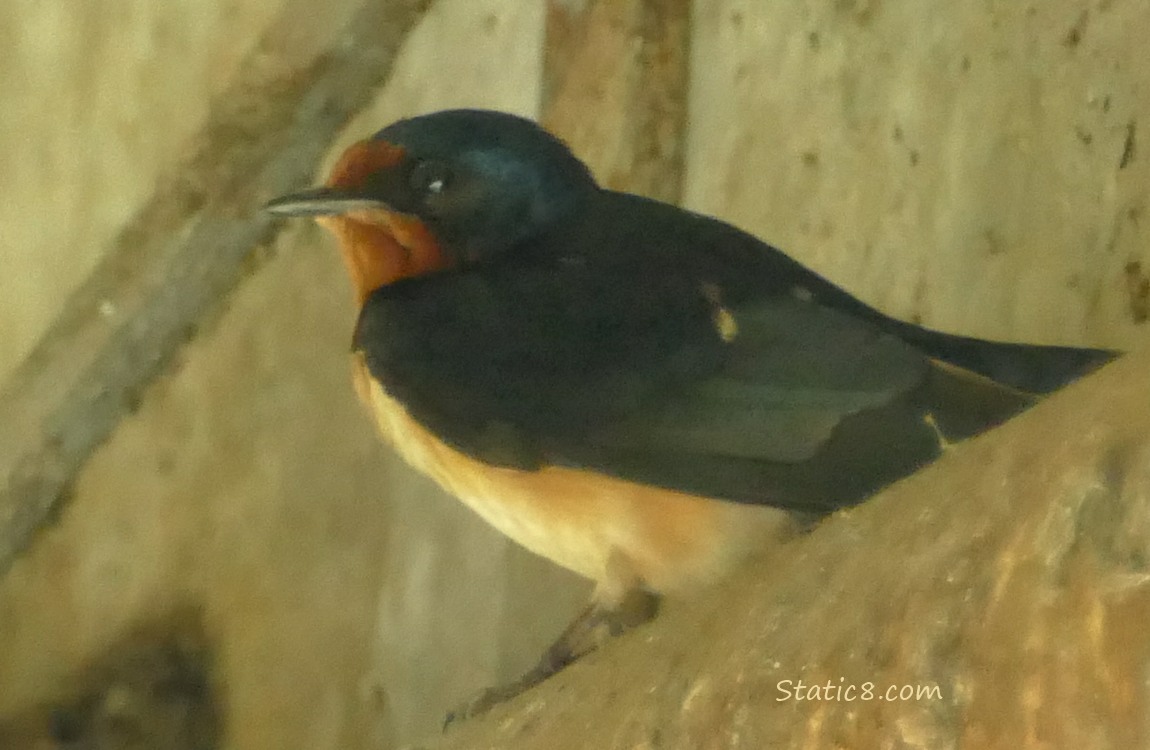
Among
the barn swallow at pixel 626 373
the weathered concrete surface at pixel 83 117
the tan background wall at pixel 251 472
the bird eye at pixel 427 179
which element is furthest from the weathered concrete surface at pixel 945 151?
the weathered concrete surface at pixel 83 117

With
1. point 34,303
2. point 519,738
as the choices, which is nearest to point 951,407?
point 519,738

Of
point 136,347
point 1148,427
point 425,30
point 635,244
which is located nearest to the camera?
point 1148,427

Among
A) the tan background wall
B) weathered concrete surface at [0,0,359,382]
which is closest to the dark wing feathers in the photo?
the tan background wall

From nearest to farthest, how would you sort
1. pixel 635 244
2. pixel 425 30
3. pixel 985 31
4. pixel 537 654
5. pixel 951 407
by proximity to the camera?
pixel 951 407 → pixel 635 244 → pixel 985 31 → pixel 537 654 → pixel 425 30

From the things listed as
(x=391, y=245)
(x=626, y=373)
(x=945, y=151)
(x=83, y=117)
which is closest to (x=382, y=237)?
(x=391, y=245)

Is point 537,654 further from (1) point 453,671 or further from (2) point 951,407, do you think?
(2) point 951,407

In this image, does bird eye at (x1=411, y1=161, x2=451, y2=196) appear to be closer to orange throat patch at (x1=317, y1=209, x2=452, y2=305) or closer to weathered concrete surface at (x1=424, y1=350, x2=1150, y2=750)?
orange throat patch at (x1=317, y1=209, x2=452, y2=305)

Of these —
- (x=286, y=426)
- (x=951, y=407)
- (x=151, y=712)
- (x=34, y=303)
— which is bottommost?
(x=151, y=712)

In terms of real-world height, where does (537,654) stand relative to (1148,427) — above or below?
below

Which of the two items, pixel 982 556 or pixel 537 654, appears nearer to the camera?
pixel 982 556
